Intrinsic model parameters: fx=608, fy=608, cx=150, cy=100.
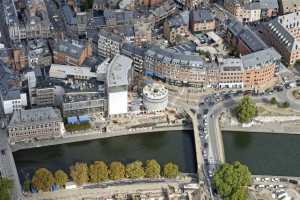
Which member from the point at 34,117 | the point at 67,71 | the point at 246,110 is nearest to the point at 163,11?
the point at 67,71

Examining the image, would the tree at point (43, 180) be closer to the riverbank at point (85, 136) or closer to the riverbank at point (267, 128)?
the riverbank at point (85, 136)

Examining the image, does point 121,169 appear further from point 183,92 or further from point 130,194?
point 183,92

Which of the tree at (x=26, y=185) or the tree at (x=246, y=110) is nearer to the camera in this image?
the tree at (x=26, y=185)

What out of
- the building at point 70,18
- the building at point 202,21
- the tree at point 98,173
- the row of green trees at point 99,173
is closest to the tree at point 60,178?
the row of green trees at point 99,173

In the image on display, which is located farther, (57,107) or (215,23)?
(215,23)

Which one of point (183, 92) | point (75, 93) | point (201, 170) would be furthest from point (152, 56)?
point (201, 170)

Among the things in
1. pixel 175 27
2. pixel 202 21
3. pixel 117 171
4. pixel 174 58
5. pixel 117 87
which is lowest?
pixel 117 171

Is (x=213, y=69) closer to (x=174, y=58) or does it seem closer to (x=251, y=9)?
(x=174, y=58)
